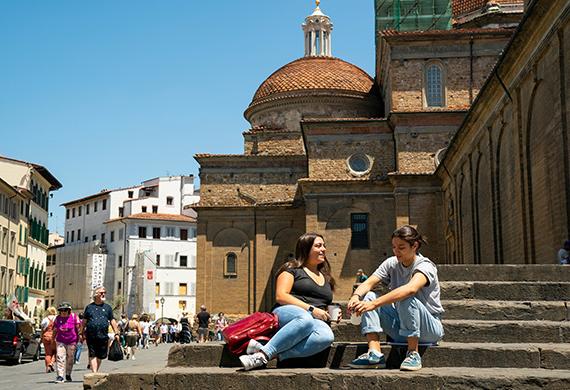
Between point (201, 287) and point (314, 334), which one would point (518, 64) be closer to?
point (314, 334)

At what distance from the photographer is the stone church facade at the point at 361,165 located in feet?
107

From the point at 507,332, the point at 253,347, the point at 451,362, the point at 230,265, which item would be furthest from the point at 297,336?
the point at 230,265

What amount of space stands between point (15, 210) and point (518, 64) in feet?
118

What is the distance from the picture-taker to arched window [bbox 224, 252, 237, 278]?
1705 inches

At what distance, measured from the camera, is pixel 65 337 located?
15375 millimetres

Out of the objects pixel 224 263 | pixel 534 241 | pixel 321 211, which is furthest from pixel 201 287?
pixel 534 241

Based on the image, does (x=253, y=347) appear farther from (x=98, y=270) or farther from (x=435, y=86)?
(x=98, y=270)

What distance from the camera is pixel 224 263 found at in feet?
142

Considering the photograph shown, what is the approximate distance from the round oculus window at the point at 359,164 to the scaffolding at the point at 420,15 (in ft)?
29.1

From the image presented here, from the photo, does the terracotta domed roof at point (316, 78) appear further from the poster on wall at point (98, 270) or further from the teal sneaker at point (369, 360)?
the teal sneaker at point (369, 360)

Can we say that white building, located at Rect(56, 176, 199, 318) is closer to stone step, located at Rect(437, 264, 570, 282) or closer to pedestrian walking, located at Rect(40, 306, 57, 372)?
pedestrian walking, located at Rect(40, 306, 57, 372)

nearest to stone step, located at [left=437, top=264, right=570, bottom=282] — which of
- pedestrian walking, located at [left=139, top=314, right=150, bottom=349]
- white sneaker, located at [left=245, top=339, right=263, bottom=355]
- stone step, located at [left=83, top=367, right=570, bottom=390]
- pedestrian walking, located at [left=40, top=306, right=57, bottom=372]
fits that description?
stone step, located at [left=83, top=367, right=570, bottom=390]

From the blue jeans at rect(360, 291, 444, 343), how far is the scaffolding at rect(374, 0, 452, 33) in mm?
36217

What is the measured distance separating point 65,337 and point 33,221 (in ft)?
134
